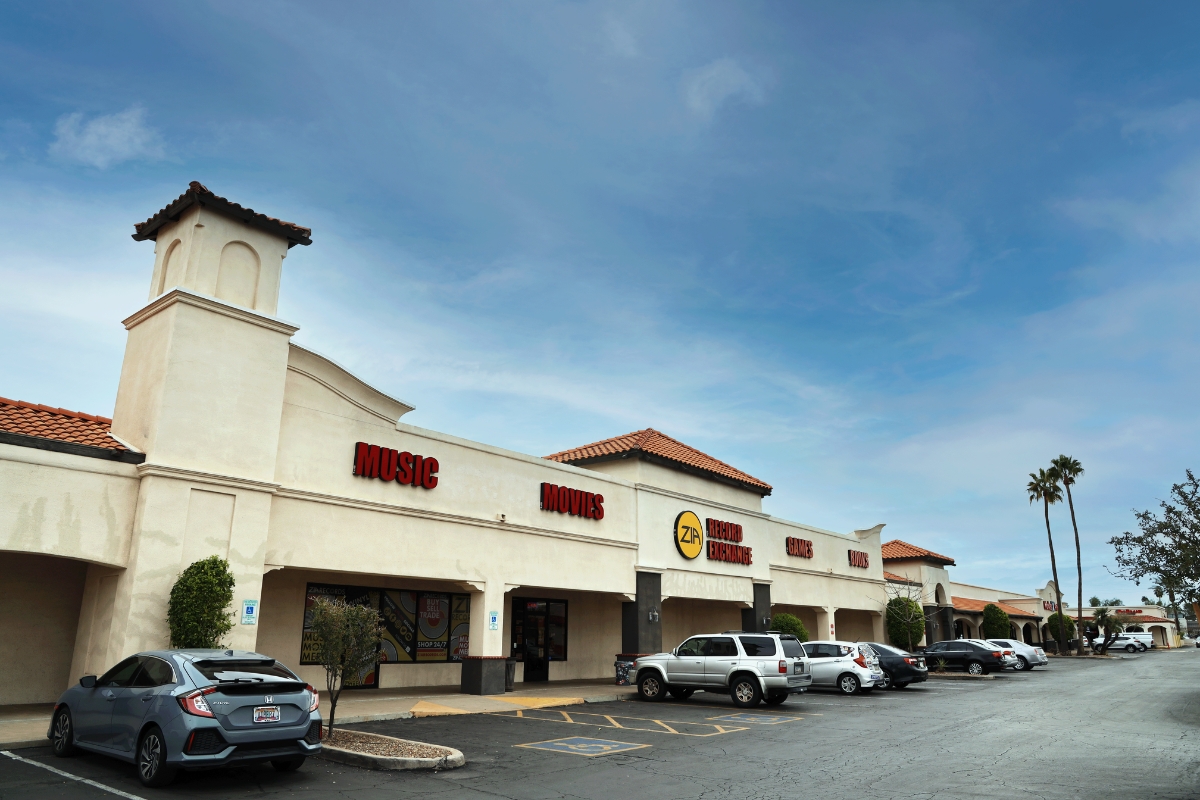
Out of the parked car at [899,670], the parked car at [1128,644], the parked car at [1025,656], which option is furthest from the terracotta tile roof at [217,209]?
the parked car at [1128,644]

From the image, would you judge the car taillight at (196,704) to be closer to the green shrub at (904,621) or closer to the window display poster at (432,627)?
the window display poster at (432,627)

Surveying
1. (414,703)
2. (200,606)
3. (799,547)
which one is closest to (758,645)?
A: (414,703)

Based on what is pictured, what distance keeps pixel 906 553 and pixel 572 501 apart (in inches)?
1262

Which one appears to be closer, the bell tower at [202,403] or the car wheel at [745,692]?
the bell tower at [202,403]

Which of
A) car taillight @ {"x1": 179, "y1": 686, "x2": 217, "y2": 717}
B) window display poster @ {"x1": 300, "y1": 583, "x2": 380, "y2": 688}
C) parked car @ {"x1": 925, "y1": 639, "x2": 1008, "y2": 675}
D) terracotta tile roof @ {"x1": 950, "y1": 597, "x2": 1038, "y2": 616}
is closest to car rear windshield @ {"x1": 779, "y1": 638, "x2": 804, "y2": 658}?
window display poster @ {"x1": 300, "y1": 583, "x2": 380, "y2": 688}

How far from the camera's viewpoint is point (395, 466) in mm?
19344

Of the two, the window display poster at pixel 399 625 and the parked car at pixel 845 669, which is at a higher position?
the window display poster at pixel 399 625

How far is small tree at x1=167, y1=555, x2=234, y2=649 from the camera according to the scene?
1424cm

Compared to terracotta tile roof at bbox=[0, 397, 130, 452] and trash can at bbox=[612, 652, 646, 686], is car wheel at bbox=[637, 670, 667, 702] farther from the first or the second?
terracotta tile roof at bbox=[0, 397, 130, 452]

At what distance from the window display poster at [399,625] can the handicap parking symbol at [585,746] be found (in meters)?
8.82

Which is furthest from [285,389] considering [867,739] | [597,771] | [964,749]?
[964,749]

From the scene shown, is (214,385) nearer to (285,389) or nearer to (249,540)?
(285,389)

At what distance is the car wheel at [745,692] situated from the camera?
19.5 m

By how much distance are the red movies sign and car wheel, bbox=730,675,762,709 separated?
7.07m
